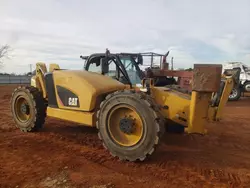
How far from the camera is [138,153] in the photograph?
4.75 m

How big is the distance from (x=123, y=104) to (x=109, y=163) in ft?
3.45

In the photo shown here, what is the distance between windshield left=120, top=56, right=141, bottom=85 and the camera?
657 cm

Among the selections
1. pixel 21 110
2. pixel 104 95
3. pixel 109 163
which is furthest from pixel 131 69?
pixel 21 110

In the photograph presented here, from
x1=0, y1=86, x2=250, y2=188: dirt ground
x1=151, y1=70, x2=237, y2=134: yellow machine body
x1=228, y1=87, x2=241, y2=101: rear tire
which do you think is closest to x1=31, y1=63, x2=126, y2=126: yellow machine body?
x1=0, y1=86, x2=250, y2=188: dirt ground

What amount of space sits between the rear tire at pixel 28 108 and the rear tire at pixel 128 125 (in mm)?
2412

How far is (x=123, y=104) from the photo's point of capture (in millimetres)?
4918

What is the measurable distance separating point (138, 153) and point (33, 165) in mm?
1807

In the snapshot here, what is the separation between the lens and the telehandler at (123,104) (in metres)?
4.71

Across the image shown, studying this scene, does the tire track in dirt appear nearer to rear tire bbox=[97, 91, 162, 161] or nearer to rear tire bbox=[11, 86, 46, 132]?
rear tire bbox=[97, 91, 162, 161]

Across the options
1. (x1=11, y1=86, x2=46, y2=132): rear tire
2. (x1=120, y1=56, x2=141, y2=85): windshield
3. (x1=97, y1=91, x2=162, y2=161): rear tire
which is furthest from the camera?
(x1=11, y1=86, x2=46, y2=132): rear tire

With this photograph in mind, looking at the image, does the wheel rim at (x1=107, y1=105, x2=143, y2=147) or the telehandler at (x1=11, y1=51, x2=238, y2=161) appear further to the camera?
the wheel rim at (x1=107, y1=105, x2=143, y2=147)

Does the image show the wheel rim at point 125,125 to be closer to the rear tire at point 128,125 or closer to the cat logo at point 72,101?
the rear tire at point 128,125

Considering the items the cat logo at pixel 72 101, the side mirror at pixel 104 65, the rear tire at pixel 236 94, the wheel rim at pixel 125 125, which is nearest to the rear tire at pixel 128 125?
the wheel rim at pixel 125 125

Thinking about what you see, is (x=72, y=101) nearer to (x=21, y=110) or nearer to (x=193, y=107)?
(x=21, y=110)
